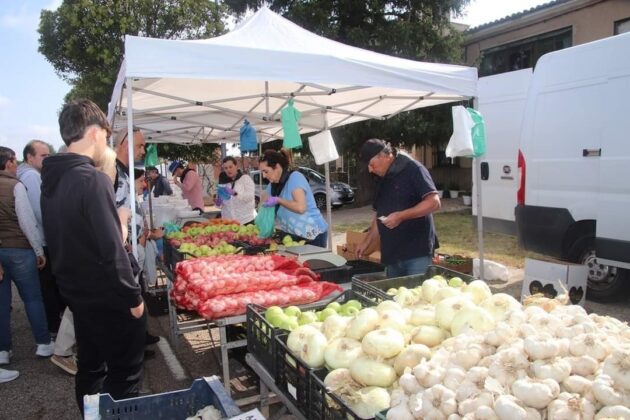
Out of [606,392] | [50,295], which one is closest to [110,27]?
[50,295]

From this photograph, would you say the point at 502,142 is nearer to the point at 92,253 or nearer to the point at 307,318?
the point at 307,318

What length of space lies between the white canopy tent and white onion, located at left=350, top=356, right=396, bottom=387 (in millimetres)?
2370

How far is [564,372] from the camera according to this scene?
1314mm

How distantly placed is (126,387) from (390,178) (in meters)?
2.17

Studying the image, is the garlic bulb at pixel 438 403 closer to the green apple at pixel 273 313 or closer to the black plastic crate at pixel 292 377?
the black plastic crate at pixel 292 377

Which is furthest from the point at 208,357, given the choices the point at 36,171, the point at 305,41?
the point at 305,41

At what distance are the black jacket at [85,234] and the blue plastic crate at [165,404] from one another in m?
0.47

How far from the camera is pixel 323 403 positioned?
1.58 metres

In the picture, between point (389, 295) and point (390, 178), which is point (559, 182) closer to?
point (390, 178)

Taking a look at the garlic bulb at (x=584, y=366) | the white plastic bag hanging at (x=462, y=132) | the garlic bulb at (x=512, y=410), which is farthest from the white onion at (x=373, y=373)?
the white plastic bag hanging at (x=462, y=132)

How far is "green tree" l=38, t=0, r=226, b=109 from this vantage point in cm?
1688

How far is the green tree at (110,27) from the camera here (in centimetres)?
1688

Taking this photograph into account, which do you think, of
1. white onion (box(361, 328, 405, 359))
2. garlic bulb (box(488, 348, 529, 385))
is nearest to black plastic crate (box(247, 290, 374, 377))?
white onion (box(361, 328, 405, 359))

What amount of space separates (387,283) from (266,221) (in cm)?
238
